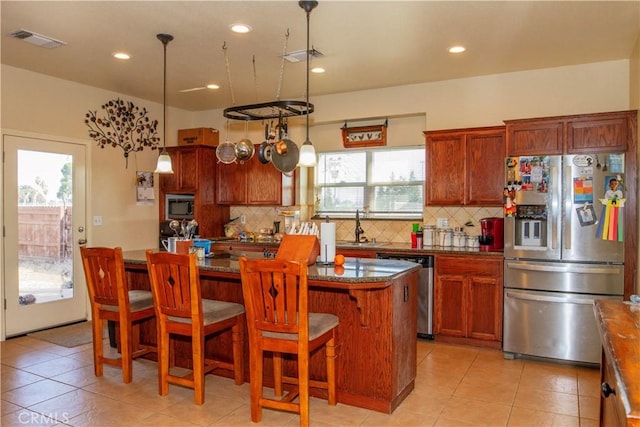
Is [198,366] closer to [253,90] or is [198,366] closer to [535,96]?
[253,90]

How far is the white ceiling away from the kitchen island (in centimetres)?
183

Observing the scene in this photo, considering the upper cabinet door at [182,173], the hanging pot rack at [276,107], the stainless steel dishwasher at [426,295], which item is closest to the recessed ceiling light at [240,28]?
the hanging pot rack at [276,107]

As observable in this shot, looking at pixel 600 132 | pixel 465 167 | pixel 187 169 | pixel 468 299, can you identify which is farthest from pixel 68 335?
pixel 600 132

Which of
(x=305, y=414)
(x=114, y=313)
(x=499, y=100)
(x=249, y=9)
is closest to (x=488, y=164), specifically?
(x=499, y=100)

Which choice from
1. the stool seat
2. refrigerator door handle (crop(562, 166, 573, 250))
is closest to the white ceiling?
refrigerator door handle (crop(562, 166, 573, 250))

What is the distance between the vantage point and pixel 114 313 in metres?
3.48

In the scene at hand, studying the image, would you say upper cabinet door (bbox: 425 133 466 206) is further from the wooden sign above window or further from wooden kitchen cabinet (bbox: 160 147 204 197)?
wooden kitchen cabinet (bbox: 160 147 204 197)

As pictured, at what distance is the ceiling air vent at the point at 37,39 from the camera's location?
147 inches

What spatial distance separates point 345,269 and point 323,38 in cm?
197

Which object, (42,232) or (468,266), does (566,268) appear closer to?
(468,266)

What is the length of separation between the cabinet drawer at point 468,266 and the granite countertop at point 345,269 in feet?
4.29

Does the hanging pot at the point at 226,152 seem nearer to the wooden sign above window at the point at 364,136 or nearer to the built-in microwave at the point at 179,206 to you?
the wooden sign above window at the point at 364,136

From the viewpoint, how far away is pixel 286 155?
347cm

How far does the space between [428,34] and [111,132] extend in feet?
13.1
